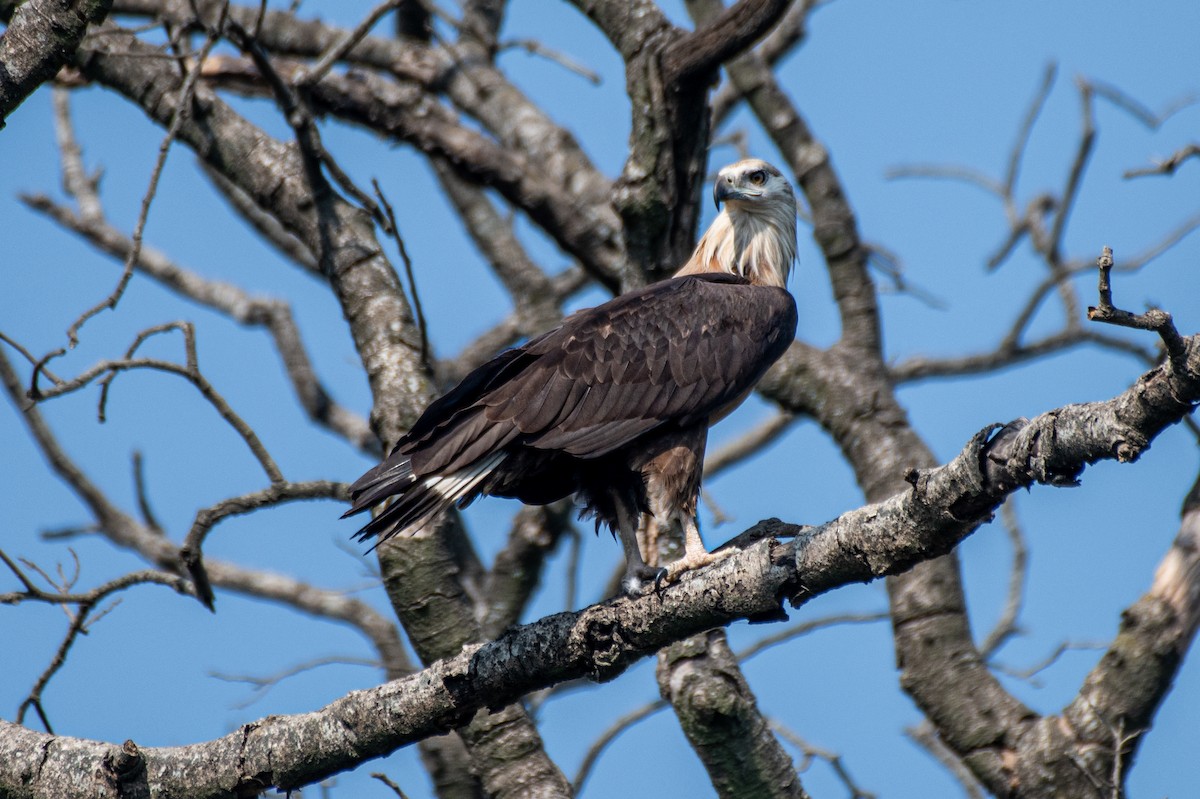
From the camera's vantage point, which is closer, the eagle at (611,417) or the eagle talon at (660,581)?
the eagle talon at (660,581)

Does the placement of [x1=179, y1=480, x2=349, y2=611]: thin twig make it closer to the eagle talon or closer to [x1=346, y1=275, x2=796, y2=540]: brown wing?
[x1=346, y1=275, x2=796, y2=540]: brown wing

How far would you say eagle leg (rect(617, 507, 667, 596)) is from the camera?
189 inches

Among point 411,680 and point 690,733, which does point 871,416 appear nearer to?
point 690,733

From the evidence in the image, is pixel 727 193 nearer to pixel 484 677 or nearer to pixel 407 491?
pixel 407 491

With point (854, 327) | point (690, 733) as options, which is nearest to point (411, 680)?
point (690, 733)

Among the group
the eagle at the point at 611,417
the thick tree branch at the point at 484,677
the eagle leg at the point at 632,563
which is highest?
the eagle at the point at 611,417

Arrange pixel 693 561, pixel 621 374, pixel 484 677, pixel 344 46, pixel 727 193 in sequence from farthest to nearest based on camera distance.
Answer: pixel 727 193
pixel 344 46
pixel 621 374
pixel 693 561
pixel 484 677

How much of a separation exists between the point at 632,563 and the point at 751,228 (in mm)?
2470

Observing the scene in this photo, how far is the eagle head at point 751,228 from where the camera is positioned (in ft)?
21.6

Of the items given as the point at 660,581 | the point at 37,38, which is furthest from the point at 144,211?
the point at 660,581

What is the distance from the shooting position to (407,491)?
15.2 feet

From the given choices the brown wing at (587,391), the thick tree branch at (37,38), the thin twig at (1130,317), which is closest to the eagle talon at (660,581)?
the brown wing at (587,391)

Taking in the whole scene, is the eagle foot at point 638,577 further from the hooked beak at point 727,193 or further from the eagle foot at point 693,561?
the hooked beak at point 727,193

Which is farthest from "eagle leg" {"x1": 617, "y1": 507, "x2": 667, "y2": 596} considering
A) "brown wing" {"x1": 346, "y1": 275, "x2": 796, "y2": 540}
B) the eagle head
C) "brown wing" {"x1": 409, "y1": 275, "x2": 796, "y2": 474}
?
the eagle head
